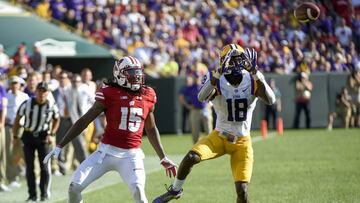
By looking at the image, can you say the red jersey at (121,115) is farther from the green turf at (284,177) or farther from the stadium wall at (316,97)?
the stadium wall at (316,97)

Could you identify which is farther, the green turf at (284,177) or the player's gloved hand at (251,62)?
the green turf at (284,177)

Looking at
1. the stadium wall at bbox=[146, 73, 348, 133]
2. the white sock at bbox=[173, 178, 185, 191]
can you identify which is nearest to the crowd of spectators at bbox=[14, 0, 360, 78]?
the stadium wall at bbox=[146, 73, 348, 133]

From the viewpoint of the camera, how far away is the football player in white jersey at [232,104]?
9578 mm

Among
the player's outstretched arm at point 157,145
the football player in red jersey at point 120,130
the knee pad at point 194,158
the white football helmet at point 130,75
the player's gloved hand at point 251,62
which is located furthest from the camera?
the knee pad at point 194,158

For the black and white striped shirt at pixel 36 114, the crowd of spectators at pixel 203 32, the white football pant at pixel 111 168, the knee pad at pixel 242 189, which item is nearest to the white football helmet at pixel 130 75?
the white football pant at pixel 111 168

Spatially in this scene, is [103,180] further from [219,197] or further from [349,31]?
[349,31]

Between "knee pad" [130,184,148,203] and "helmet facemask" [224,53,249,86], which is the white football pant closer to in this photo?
"knee pad" [130,184,148,203]

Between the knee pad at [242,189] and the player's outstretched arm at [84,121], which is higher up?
the player's outstretched arm at [84,121]

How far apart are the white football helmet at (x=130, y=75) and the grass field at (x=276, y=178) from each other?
306cm

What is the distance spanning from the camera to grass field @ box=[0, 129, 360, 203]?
11852 mm

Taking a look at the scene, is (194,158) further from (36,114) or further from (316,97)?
(316,97)

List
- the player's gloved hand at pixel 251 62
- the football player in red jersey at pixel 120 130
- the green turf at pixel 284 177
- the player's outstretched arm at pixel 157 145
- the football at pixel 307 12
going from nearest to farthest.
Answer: the football player in red jersey at pixel 120 130, the player's outstretched arm at pixel 157 145, the player's gloved hand at pixel 251 62, the football at pixel 307 12, the green turf at pixel 284 177

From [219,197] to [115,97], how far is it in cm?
349

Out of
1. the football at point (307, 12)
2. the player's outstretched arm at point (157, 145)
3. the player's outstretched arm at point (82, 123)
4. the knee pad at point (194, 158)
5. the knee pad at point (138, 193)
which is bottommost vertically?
the knee pad at point (138, 193)
